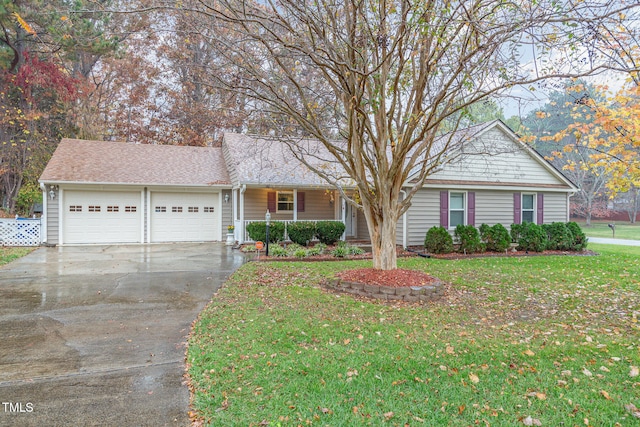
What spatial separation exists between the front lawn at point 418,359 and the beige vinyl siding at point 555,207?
8.12m

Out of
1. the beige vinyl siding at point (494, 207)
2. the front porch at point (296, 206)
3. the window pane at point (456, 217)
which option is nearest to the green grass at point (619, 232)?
the beige vinyl siding at point (494, 207)

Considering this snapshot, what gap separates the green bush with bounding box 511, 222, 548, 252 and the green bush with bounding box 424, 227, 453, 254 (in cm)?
276

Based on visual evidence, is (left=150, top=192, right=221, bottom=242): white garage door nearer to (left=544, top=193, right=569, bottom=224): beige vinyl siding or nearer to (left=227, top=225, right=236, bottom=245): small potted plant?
(left=227, top=225, right=236, bottom=245): small potted plant

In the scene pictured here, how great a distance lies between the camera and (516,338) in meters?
4.29

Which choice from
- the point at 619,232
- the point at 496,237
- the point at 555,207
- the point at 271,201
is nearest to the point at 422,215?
the point at 496,237

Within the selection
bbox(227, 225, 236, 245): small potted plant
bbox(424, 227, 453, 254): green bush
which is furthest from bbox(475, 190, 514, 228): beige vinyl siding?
bbox(227, 225, 236, 245): small potted plant

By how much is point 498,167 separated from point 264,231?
886 cm

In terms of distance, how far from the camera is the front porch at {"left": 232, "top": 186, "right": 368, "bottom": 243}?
582 inches

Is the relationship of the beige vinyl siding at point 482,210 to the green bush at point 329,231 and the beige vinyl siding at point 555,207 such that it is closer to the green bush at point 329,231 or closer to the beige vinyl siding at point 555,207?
the beige vinyl siding at point 555,207

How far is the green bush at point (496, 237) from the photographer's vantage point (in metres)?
11.7

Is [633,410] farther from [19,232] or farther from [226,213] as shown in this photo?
→ [19,232]

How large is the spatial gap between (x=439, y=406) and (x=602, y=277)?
7.47 metres

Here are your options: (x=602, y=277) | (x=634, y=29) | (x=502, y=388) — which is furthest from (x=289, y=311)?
(x=602, y=277)

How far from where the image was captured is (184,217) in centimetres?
1440
